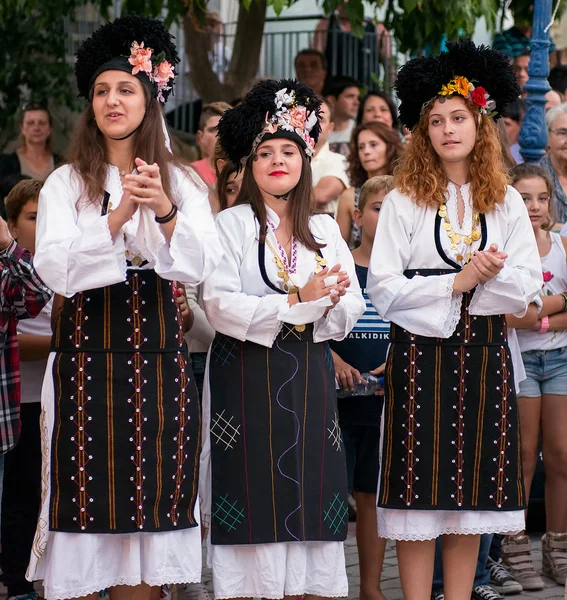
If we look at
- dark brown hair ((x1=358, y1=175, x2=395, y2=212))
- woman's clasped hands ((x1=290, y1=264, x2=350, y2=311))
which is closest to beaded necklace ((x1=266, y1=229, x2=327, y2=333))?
woman's clasped hands ((x1=290, y1=264, x2=350, y2=311))

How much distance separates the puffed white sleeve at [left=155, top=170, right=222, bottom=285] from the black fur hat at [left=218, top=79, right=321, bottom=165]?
531 mm

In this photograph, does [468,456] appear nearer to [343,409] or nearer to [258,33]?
[343,409]

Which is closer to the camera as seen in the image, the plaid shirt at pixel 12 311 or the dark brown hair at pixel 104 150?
the dark brown hair at pixel 104 150

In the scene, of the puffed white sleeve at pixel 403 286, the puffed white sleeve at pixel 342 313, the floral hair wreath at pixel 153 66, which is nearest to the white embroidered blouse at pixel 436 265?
the puffed white sleeve at pixel 403 286

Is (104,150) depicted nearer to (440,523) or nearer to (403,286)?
(403,286)

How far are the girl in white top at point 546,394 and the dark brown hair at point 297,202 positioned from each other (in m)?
1.45

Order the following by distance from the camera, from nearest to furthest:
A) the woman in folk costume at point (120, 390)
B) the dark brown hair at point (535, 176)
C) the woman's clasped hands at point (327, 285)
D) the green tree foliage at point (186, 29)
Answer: the woman in folk costume at point (120, 390)
the woman's clasped hands at point (327, 285)
the dark brown hair at point (535, 176)
the green tree foliage at point (186, 29)

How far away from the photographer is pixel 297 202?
493 cm

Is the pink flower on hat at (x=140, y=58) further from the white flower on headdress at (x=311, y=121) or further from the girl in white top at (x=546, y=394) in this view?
the girl in white top at (x=546, y=394)

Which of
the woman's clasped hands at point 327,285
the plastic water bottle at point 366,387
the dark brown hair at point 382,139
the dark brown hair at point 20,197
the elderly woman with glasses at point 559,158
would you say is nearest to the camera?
the woman's clasped hands at point 327,285

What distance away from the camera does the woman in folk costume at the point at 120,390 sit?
433 cm

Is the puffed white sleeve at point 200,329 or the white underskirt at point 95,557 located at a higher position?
the puffed white sleeve at point 200,329

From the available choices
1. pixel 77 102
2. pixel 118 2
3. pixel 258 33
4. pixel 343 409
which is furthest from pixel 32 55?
pixel 343 409

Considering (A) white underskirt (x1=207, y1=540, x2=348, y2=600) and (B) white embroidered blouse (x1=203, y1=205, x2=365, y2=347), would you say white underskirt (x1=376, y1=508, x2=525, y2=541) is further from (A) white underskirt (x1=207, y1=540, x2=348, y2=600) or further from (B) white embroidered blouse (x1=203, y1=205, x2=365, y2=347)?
(B) white embroidered blouse (x1=203, y1=205, x2=365, y2=347)
